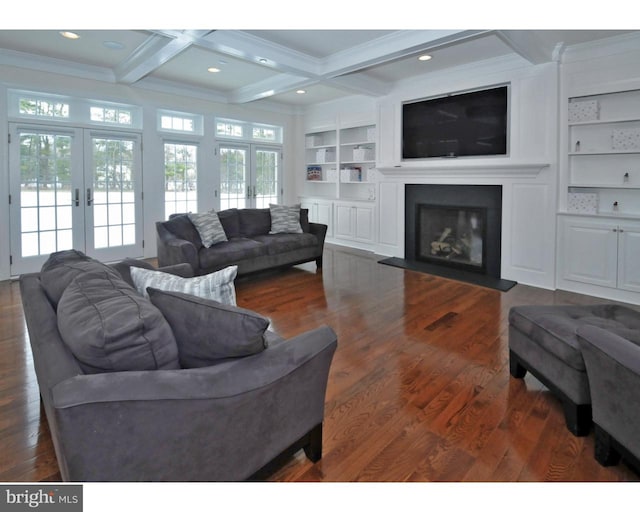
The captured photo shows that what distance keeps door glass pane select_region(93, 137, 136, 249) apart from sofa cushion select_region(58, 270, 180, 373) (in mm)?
4939

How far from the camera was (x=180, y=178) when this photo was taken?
6727 mm

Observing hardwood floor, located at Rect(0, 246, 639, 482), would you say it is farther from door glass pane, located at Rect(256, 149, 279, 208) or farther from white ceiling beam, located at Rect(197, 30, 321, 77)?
door glass pane, located at Rect(256, 149, 279, 208)

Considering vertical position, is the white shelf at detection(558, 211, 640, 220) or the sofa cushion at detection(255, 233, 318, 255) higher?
the white shelf at detection(558, 211, 640, 220)

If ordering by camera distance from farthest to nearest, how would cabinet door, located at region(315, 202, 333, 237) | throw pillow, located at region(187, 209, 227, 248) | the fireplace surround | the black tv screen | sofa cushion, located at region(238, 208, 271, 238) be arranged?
1. cabinet door, located at region(315, 202, 333, 237)
2. sofa cushion, located at region(238, 208, 271, 238)
3. the fireplace surround
4. the black tv screen
5. throw pillow, located at region(187, 209, 227, 248)

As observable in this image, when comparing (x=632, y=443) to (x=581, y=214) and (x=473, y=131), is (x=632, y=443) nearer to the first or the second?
(x=581, y=214)

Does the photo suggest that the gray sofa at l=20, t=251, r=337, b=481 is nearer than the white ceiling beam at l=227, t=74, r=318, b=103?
Yes

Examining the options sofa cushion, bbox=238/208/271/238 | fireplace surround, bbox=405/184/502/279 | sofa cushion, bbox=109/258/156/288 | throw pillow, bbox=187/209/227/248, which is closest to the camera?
sofa cushion, bbox=109/258/156/288

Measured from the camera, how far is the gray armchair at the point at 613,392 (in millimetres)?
1612

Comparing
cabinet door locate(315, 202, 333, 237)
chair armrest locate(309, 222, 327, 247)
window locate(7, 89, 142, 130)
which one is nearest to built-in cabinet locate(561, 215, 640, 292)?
chair armrest locate(309, 222, 327, 247)

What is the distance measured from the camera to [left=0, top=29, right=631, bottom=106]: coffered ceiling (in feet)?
13.5

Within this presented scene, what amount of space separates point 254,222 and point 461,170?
281 cm

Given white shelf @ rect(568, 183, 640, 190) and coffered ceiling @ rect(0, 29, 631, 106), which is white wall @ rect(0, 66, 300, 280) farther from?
white shelf @ rect(568, 183, 640, 190)

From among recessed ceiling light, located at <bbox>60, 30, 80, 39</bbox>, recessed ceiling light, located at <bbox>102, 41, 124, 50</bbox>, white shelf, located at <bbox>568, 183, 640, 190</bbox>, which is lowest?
white shelf, located at <bbox>568, 183, 640, 190</bbox>

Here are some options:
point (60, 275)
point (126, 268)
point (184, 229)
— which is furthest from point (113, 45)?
point (60, 275)
